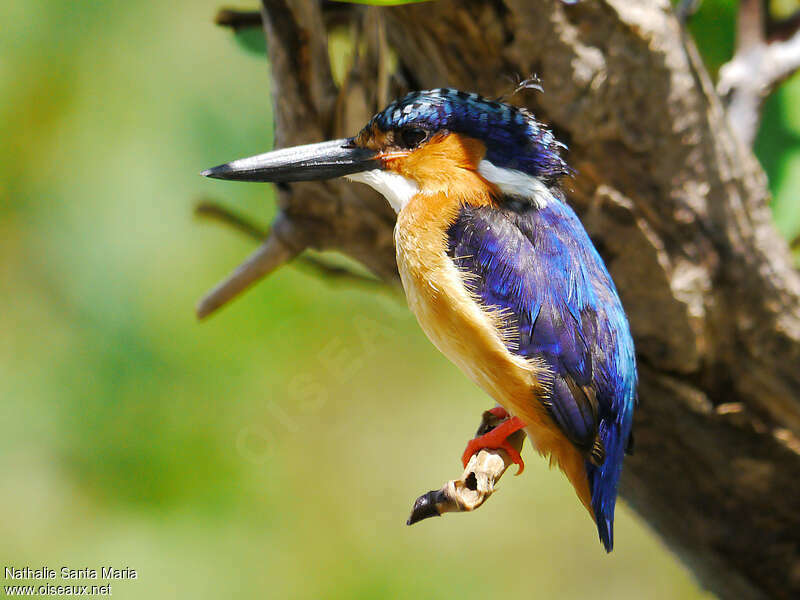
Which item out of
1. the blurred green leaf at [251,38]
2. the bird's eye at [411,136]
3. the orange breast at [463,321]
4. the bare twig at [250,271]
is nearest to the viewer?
the orange breast at [463,321]

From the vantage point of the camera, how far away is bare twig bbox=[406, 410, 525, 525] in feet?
3.58

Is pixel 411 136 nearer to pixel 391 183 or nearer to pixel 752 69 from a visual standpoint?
pixel 391 183

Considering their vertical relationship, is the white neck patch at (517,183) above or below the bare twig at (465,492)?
above

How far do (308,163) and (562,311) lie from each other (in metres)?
0.51

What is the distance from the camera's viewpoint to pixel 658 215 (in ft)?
5.97

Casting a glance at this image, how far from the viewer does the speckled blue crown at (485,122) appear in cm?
141

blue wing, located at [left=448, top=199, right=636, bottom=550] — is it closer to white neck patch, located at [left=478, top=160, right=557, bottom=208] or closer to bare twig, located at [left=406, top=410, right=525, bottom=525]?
white neck patch, located at [left=478, top=160, right=557, bottom=208]

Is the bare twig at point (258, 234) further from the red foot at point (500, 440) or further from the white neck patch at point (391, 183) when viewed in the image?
the red foot at point (500, 440)

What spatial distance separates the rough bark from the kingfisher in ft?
0.90

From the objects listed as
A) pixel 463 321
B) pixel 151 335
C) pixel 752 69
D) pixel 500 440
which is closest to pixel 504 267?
pixel 463 321

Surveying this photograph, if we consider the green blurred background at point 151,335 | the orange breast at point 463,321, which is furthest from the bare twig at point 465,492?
the green blurred background at point 151,335

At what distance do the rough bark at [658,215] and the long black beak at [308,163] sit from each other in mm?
283

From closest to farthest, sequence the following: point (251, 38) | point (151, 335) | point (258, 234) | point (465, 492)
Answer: point (465, 492)
point (251, 38)
point (258, 234)
point (151, 335)

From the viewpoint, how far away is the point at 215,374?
282cm
